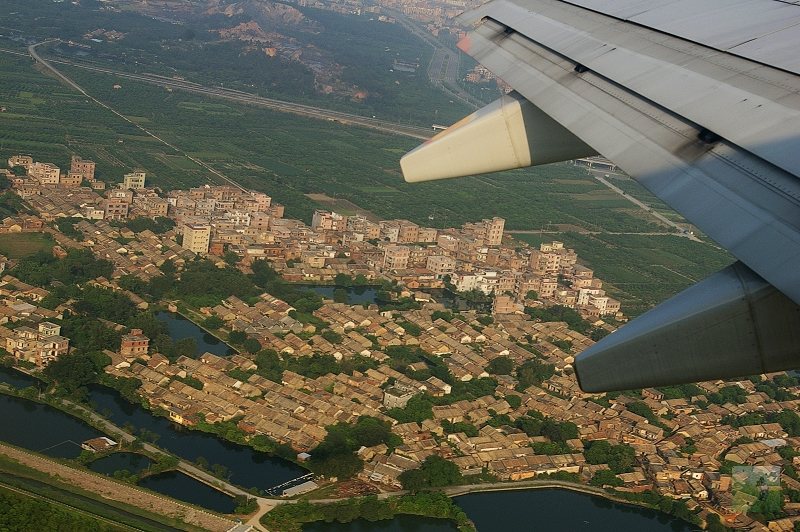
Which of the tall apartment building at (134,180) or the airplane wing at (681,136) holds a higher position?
the airplane wing at (681,136)

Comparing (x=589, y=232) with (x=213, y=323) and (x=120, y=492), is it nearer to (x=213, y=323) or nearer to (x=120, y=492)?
(x=213, y=323)

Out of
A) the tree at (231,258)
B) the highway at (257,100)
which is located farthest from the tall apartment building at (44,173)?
the highway at (257,100)

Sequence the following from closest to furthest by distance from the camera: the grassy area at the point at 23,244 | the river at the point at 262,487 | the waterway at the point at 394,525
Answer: the waterway at the point at 394,525
the river at the point at 262,487
the grassy area at the point at 23,244

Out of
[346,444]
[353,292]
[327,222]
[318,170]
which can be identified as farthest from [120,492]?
[318,170]

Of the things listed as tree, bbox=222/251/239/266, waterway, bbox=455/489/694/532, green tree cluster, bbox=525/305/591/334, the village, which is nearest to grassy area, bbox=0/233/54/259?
the village

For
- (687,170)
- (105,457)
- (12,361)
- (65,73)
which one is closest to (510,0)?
(687,170)

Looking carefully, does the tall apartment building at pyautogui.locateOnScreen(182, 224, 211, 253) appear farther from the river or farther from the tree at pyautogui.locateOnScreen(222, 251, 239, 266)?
the river

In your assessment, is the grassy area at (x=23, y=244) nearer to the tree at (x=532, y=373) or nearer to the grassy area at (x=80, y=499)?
the grassy area at (x=80, y=499)
